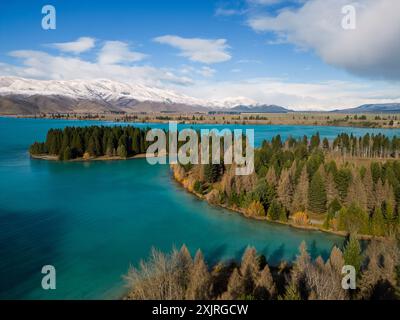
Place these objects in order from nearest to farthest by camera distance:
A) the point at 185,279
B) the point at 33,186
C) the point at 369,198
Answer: the point at 185,279, the point at 369,198, the point at 33,186

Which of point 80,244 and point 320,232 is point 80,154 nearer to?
point 80,244

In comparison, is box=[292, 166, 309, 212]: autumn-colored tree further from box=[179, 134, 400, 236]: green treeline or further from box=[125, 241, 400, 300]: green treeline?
box=[125, 241, 400, 300]: green treeline

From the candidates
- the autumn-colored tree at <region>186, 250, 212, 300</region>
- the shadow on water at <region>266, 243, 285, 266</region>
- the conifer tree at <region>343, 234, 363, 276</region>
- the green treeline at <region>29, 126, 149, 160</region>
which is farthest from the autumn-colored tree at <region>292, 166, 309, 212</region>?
the green treeline at <region>29, 126, 149, 160</region>

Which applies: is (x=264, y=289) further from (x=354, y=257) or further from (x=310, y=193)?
(x=310, y=193)

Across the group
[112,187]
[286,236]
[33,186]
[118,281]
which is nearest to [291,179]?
[286,236]

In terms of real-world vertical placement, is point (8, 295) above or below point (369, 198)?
below
